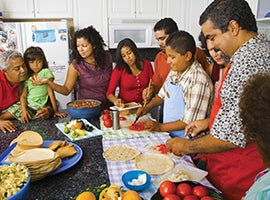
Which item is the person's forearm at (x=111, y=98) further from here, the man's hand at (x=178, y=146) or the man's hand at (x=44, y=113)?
the man's hand at (x=178, y=146)

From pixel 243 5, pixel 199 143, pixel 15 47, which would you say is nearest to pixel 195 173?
pixel 199 143

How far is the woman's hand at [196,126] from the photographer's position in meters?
1.48

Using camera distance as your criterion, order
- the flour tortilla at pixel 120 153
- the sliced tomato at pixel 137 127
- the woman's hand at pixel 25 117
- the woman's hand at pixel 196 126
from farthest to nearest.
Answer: the woman's hand at pixel 25 117, the sliced tomato at pixel 137 127, the woman's hand at pixel 196 126, the flour tortilla at pixel 120 153

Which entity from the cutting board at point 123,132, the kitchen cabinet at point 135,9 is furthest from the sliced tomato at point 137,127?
the kitchen cabinet at point 135,9

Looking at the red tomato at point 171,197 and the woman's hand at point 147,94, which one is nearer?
the red tomato at point 171,197

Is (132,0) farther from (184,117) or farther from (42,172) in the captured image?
(42,172)

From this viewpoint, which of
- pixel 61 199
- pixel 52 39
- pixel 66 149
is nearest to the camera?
pixel 61 199

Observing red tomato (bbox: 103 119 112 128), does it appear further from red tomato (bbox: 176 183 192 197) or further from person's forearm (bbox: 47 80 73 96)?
red tomato (bbox: 176 183 192 197)

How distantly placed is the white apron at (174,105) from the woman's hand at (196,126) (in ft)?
0.55

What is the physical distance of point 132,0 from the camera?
3.97 meters

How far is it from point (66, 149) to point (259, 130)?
3.08 ft

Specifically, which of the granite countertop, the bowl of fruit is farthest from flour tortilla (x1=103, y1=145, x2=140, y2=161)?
the bowl of fruit

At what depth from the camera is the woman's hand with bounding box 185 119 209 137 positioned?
58.1 inches

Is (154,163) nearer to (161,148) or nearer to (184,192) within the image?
(161,148)
